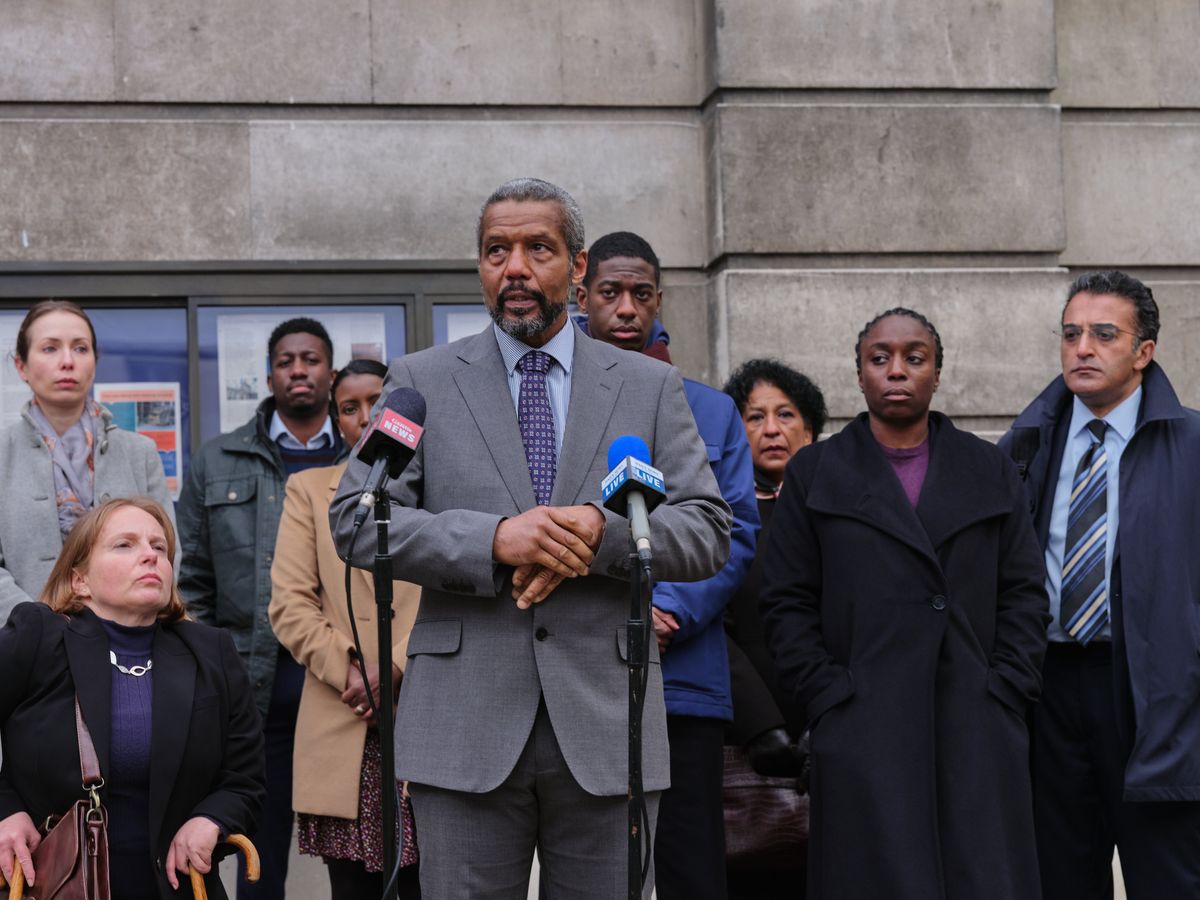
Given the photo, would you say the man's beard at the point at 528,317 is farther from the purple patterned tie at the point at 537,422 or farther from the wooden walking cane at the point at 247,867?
the wooden walking cane at the point at 247,867

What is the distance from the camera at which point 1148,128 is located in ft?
27.0

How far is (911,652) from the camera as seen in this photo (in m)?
4.84

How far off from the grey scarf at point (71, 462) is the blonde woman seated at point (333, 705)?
2.38 ft

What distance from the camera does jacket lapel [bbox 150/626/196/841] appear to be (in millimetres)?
4508

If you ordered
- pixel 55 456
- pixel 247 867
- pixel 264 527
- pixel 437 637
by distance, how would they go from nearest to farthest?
1. pixel 437 637
2. pixel 247 867
3. pixel 55 456
4. pixel 264 527

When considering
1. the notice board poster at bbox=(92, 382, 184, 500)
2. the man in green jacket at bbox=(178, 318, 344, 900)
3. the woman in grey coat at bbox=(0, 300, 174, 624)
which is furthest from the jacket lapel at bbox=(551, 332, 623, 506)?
the notice board poster at bbox=(92, 382, 184, 500)

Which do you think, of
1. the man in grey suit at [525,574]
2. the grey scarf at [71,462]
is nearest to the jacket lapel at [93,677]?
the grey scarf at [71,462]

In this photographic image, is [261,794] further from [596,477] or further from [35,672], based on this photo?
[596,477]

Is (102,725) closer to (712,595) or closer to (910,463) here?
(712,595)

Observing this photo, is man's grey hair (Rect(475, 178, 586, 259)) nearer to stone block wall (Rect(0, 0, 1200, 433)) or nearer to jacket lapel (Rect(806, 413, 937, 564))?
jacket lapel (Rect(806, 413, 937, 564))

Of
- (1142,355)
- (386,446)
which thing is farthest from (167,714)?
(1142,355)

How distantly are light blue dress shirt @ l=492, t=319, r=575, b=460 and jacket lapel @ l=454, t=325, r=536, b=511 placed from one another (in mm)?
27

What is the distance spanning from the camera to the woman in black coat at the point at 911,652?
4.76 meters

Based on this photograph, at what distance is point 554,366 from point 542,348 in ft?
0.19
